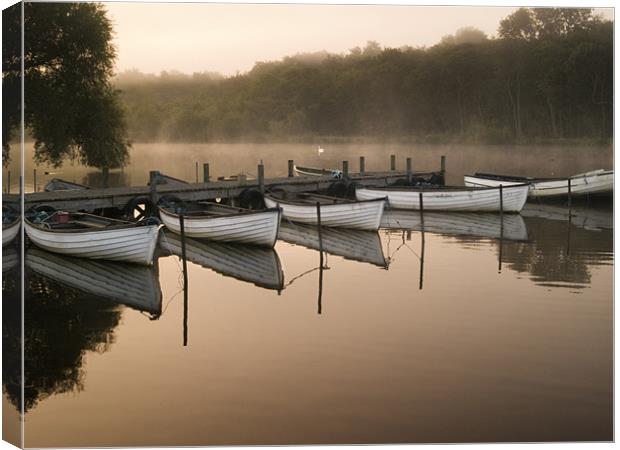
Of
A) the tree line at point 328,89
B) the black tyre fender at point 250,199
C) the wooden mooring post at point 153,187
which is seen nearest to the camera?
the tree line at point 328,89

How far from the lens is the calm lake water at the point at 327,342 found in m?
8.98

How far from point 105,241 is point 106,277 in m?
1.16

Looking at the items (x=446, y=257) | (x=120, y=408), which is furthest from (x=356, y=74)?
(x=120, y=408)

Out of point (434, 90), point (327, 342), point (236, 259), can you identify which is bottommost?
point (327, 342)

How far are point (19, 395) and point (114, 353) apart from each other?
343 cm

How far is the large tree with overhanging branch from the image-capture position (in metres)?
18.6

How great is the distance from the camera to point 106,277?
696 inches

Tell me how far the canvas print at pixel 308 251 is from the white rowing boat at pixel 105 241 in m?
0.05

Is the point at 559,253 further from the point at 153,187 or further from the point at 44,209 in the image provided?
the point at 44,209

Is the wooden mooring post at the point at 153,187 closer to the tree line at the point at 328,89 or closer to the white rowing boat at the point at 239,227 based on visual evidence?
the tree line at the point at 328,89

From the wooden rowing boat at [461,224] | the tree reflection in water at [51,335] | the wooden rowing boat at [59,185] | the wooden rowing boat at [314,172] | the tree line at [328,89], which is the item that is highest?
the tree line at [328,89]

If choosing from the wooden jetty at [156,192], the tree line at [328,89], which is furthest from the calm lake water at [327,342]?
the wooden jetty at [156,192]

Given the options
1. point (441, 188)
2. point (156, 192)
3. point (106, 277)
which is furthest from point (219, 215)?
point (441, 188)

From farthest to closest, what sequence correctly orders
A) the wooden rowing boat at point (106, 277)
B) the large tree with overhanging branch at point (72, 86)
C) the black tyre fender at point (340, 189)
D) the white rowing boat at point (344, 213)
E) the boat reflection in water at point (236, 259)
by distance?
the black tyre fender at point (340, 189)
the white rowing boat at point (344, 213)
the large tree with overhanging branch at point (72, 86)
the boat reflection in water at point (236, 259)
the wooden rowing boat at point (106, 277)
